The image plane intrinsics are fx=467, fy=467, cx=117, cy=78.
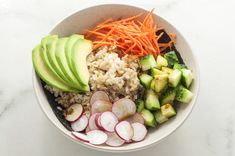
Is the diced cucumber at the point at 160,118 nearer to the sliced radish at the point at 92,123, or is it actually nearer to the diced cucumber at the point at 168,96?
the diced cucumber at the point at 168,96

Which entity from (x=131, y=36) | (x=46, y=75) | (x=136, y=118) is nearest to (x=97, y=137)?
(x=136, y=118)

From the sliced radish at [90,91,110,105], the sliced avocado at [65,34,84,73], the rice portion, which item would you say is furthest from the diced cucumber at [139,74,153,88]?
the sliced avocado at [65,34,84,73]

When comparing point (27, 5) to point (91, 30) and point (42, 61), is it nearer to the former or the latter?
point (91, 30)

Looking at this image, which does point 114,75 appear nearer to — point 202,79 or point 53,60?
point 53,60

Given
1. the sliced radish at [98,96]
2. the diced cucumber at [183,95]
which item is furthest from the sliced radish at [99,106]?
the diced cucumber at [183,95]

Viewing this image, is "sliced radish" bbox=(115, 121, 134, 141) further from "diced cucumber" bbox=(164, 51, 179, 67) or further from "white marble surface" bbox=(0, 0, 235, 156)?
"diced cucumber" bbox=(164, 51, 179, 67)
